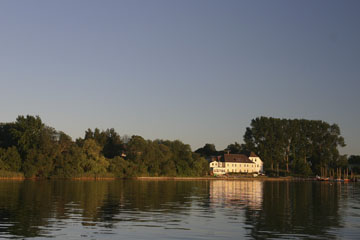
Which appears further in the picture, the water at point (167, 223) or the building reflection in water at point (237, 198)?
the building reflection in water at point (237, 198)

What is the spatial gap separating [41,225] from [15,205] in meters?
13.1

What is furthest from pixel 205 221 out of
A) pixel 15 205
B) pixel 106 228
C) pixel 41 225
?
pixel 15 205

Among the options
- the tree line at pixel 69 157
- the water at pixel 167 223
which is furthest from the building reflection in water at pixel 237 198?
the tree line at pixel 69 157

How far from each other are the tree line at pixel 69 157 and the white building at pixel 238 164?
40377 millimetres

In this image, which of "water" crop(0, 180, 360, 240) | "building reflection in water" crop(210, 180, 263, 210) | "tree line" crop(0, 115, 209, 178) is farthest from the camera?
"tree line" crop(0, 115, 209, 178)

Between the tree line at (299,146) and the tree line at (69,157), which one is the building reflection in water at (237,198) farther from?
the tree line at (299,146)

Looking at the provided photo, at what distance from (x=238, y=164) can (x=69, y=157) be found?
8995 centimetres

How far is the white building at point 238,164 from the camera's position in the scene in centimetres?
19062

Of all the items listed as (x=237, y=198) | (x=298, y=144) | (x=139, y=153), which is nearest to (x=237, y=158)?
(x=298, y=144)

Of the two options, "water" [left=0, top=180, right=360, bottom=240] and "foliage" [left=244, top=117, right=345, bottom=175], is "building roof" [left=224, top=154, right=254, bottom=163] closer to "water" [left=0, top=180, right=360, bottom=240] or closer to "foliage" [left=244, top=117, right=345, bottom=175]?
"foliage" [left=244, top=117, right=345, bottom=175]

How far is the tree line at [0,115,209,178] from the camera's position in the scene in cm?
11575

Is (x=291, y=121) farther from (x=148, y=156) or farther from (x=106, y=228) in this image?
(x=106, y=228)

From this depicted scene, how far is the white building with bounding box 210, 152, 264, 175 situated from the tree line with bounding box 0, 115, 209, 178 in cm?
4038

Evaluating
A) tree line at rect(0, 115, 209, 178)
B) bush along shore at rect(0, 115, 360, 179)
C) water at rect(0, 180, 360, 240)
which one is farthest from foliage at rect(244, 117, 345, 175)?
water at rect(0, 180, 360, 240)
